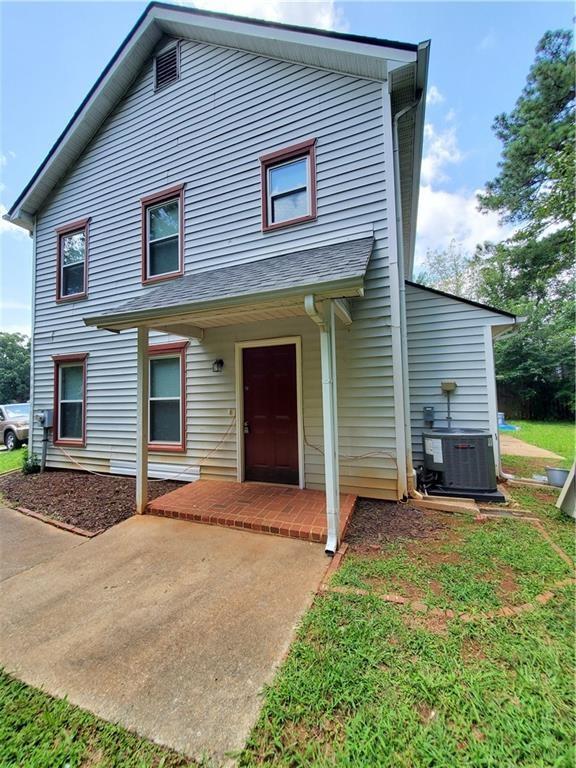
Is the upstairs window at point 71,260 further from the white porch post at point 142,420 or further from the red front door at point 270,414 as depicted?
the red front door at point 270,414

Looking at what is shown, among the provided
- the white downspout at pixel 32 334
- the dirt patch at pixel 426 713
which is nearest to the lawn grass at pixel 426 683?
the dirt patch at pixel 426 713

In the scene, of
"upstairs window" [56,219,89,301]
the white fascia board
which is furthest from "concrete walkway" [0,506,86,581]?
the white fascia board

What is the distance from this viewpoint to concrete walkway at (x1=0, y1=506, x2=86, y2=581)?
3.34 meters

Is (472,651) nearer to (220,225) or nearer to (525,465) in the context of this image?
(525,465)

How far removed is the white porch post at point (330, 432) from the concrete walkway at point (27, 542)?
299 cm

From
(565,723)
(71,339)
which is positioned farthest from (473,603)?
(71,339)

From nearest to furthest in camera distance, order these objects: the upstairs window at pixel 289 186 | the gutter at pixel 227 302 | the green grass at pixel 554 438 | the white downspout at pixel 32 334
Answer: the gutter at pixel 227 302
the upstairs window at pixel 289 186
the white downspout at pixel 32 334
the green grass at pixel 554 438

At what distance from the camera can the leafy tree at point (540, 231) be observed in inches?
388

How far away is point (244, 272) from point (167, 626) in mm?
4130

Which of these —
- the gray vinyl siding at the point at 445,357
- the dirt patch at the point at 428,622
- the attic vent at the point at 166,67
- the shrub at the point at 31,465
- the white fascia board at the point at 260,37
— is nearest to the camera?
the dirt patch at the point at 428,622

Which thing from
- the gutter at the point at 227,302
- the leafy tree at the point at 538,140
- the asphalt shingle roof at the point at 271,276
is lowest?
the gutter at the point at 227,302

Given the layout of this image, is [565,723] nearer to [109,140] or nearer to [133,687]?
[133,687]

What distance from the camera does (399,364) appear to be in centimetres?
435

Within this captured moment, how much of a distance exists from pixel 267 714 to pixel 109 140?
951 cm
